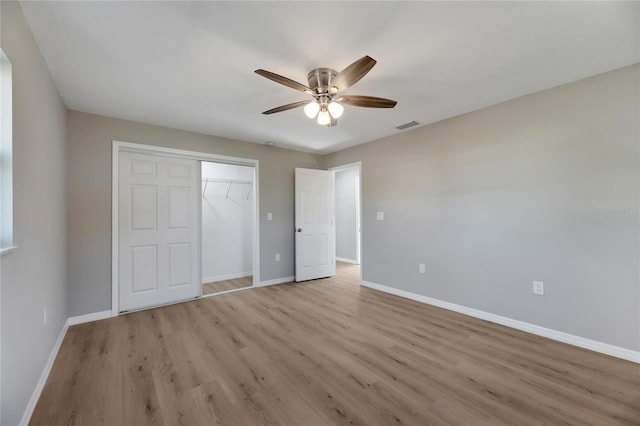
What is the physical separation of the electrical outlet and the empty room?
0.09ft

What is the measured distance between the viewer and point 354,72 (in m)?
1.76

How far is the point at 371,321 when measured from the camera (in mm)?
2938

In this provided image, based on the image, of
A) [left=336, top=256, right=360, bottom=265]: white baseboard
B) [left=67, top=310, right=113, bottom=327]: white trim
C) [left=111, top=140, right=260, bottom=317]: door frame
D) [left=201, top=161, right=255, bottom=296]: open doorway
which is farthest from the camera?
[left=336, top=256, right=360, bottom=265]: white baseboard

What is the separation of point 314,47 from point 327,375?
2.43 m

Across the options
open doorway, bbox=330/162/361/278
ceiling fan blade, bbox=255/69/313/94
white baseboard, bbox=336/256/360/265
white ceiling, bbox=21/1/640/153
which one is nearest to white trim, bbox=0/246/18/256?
white ceiling, bbox=21/1/640/153

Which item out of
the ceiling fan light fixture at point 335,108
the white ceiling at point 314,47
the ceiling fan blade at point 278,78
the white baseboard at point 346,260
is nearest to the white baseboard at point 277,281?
the white baseboard at point 346,260

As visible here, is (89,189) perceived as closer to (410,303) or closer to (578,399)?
(410,303)

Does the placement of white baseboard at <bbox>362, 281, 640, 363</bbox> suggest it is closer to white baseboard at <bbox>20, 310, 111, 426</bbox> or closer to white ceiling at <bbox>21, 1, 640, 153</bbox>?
white ceiling at <bbox>21, 1, 640, 153</bbox>

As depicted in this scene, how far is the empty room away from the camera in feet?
5.21

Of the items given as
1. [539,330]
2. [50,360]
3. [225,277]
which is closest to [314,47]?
[50,360]

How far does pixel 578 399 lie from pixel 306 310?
2.44 meters

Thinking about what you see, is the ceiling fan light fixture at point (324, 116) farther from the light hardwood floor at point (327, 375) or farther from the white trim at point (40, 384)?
the white trim at point (40, 384)

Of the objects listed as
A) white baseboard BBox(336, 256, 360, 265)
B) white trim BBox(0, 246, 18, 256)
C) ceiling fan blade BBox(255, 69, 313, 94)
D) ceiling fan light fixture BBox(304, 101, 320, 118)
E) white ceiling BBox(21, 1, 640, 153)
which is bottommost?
white baseboard BBox(336, 256, 360, 265)

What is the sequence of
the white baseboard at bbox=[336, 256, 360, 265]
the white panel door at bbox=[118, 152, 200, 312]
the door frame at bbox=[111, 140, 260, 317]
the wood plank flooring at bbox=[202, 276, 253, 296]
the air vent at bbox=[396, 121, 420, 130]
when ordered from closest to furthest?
the door frame at bbox=[111, 140, 260, 317], the white panel door at bbox=[118, 152, 200, 312], the air vent at bbox=[396, 121, 420, 130], the wood plank flooring at bbox=[202, 276, 253, 296], the white baseboard at bbox=[336, 256, 360, 265]
